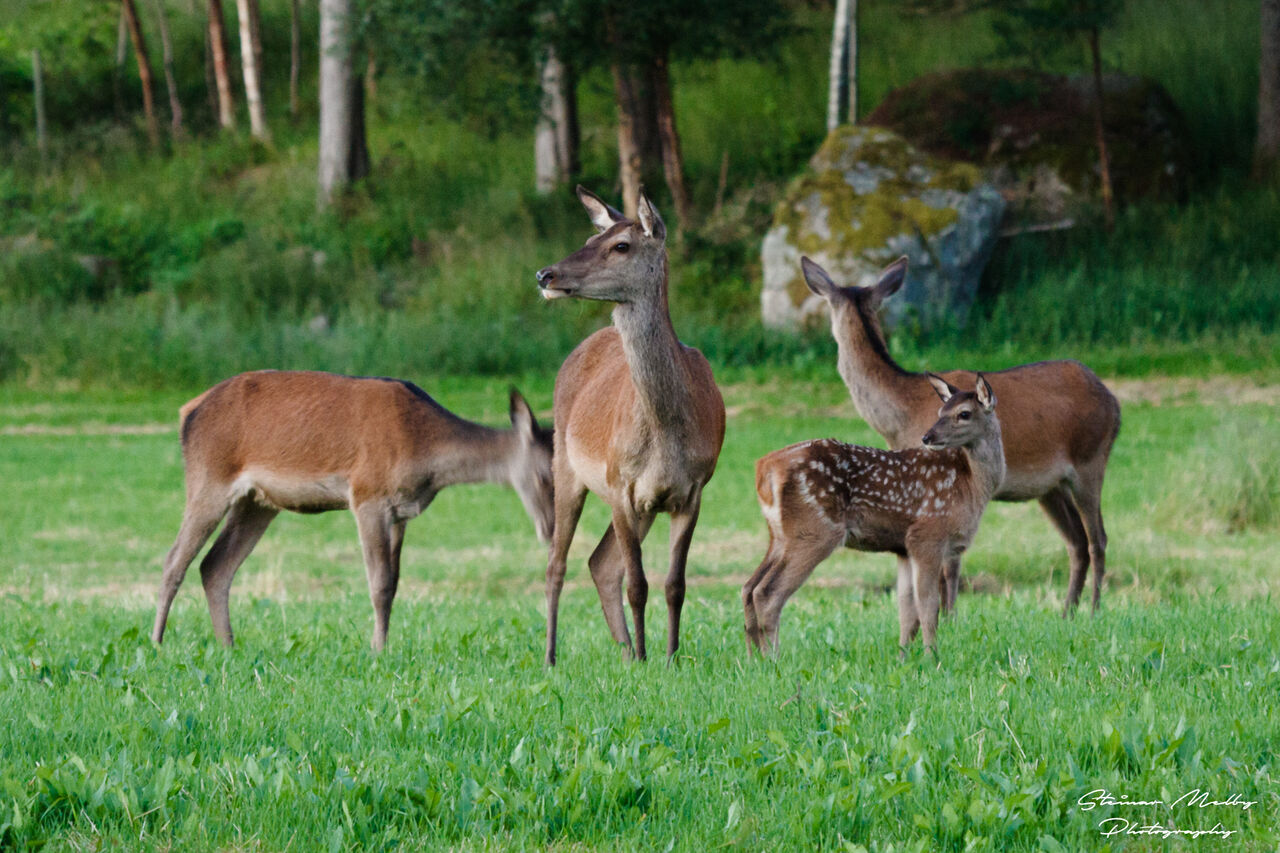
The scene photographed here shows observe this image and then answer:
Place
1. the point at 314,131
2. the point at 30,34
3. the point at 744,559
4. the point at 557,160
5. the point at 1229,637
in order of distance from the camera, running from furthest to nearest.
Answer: the point at 30,34 < the point at 314,131 < the point at 557,160 < the point at 744,559 < the point at 1229,637

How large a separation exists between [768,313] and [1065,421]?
40.8ft

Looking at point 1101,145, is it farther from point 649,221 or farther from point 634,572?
point 634,572

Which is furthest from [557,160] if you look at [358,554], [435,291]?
[358,554]

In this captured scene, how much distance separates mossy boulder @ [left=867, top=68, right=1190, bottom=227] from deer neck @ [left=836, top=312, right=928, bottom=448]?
15.2 meters

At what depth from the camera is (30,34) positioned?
3797 centimetres

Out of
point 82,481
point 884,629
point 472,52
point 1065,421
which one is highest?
point 472,52

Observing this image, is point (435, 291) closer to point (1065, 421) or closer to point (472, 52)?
point (472, 52)

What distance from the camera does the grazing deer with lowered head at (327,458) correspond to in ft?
27.2

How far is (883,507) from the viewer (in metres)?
7.29

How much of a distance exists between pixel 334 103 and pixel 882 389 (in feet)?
70.1

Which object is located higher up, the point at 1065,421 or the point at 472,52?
the point at 472,52

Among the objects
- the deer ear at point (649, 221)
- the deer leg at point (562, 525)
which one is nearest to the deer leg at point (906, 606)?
the deer leg at point (562, 525)

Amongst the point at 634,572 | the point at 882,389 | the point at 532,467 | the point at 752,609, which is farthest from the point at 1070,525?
the point at 634,572

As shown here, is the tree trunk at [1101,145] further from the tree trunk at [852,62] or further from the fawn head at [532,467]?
the fawn head at [532,467]
